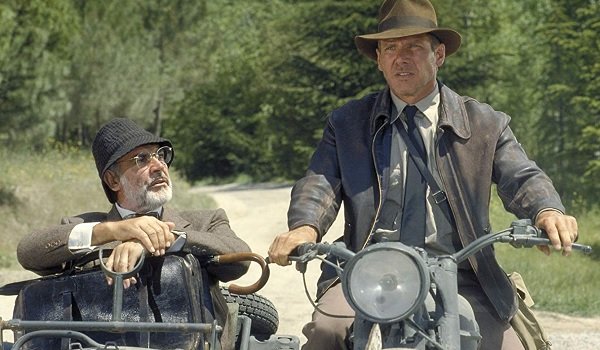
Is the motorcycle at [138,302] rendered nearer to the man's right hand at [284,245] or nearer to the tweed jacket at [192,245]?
the tweed jacket at [192,245]

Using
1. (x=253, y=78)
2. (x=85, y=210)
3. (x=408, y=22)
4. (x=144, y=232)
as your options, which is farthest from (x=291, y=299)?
(x=253, y=78)

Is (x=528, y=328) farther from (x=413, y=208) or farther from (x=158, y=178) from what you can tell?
(x=158, y=178)

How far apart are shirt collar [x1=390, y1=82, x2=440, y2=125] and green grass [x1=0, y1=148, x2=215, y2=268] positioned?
16838 mm

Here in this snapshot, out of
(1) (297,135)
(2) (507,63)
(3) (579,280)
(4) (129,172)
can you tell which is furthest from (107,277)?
(2) (507,63)

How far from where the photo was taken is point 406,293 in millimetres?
3756

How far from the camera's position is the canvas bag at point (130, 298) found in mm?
4684

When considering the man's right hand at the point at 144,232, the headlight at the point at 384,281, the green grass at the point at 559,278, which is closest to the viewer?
the headlight at the point at 384,281

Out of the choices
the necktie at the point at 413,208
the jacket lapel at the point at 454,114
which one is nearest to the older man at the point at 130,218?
the necktie at the point at 413,208

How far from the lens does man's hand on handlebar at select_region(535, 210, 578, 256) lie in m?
4.12

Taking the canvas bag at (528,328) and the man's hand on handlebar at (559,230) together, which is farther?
the canvas bag at (528,328)

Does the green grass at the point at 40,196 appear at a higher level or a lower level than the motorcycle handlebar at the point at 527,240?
lower

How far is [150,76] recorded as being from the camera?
4447 centimetres

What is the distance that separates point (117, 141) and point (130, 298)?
70cm

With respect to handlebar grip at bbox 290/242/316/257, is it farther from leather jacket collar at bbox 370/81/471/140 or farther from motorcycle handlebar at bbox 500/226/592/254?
leather jacket collar at bbox 370/81/471/140
